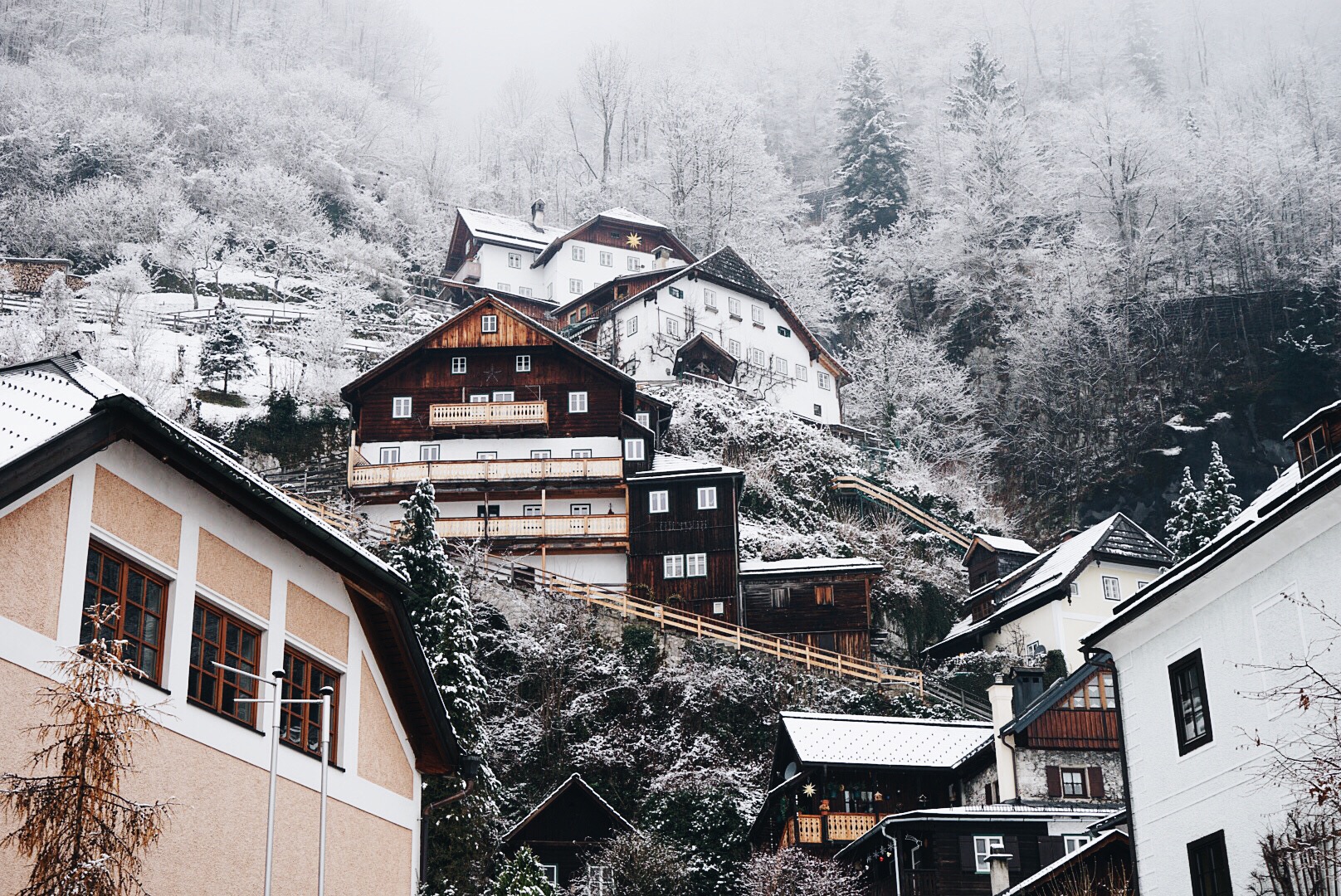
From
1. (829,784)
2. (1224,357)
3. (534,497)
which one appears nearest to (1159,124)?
(1224,357)

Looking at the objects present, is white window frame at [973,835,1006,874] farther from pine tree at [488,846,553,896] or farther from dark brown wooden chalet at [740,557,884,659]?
dark brown wooden chalet at [740,557,884,659]

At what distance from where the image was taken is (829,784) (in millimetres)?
34969

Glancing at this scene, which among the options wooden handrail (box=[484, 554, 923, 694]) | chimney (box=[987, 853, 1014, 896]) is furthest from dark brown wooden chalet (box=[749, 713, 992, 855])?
wooden handrail (box=[484, 554, 923, 694])

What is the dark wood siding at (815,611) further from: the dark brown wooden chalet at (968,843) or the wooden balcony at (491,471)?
the dark brown wooden chalet at (968,843)

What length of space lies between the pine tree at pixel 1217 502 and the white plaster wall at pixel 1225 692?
2773 centimetres

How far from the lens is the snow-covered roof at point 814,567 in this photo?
4878 cm

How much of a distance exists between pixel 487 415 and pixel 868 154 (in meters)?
50.8

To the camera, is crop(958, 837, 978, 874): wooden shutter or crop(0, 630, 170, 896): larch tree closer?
crop(0, 630, 170, 896): larch tree

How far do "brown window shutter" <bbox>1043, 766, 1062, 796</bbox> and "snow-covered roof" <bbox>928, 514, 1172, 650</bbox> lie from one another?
14.5 metres

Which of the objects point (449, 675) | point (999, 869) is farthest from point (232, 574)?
point (999, 869)

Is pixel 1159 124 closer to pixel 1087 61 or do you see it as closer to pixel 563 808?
pixel 1087 61

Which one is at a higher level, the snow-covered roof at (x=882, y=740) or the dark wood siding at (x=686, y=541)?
the dark wood siding at (x=686, y=541)

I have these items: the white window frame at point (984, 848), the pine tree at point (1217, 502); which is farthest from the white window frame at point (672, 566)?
the white window frame at point (984, 848)

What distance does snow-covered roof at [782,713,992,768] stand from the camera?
114 ft
